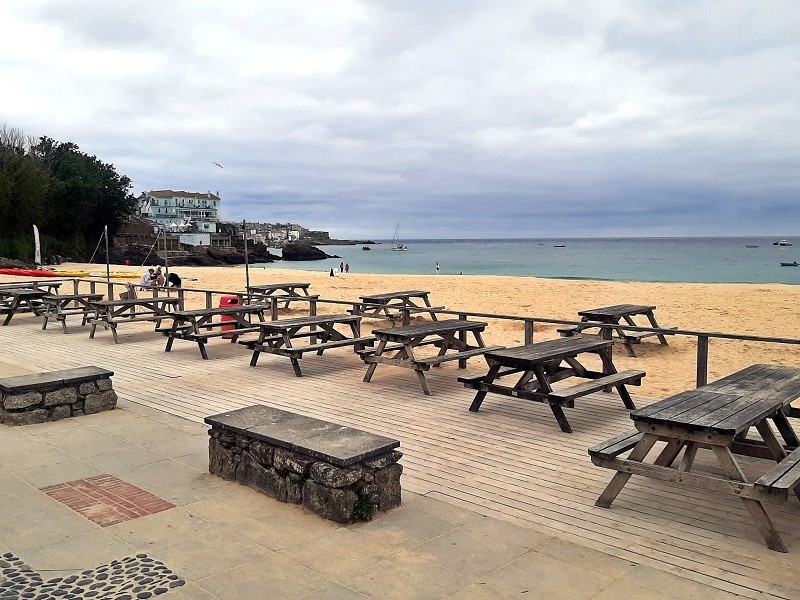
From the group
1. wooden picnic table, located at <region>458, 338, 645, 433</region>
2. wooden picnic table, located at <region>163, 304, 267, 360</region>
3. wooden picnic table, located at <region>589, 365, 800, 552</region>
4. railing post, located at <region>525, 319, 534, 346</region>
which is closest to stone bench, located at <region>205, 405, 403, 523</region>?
wooden picnic table, located at <region>589, 365, 800, 552</region>

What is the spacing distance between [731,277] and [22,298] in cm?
4669

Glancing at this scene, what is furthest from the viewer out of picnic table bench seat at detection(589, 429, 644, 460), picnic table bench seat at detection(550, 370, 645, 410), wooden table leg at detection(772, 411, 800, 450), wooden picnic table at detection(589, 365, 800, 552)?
picnic table bench seat at detection(550, 370, 645, 410)

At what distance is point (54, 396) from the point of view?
6344mm

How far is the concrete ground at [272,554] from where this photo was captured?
3170 mm

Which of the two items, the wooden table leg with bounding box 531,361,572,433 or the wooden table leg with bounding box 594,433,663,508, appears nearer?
the wooden table leg with bounding box 594,433,663,508

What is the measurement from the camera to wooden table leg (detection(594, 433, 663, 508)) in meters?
4.13

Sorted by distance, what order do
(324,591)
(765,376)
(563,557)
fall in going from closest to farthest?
(324,591), (563,557), (765,376)

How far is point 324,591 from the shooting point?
10.3 ft

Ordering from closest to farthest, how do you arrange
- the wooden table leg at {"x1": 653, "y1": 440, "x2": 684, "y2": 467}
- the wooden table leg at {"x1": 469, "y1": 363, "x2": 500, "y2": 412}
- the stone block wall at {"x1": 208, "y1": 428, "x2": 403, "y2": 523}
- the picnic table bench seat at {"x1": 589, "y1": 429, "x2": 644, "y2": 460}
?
the stone block wall at {"x1": 208, "y1": 428, "x2": 403, "y2": 523} < the picnic table bench seat at {"x1": 589, "y1": 429, "x2": 644, "y2": 460} < the wooden table leg at {"x1": 653, "y1": 440, "x2": 684, "y2": 467} < the wooden table leg at {"x1": 469, "y1": 363, "x2": 500, "y2": 412}

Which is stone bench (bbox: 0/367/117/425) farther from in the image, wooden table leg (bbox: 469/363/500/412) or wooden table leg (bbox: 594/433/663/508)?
wooden table leg (bbox: 594/433/663/508)

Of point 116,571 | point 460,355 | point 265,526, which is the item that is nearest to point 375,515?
point 265,526

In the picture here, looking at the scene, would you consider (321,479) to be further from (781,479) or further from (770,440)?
(770,440)

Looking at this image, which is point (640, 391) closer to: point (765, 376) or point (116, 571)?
point (765, 376)

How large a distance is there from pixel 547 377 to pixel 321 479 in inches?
131
